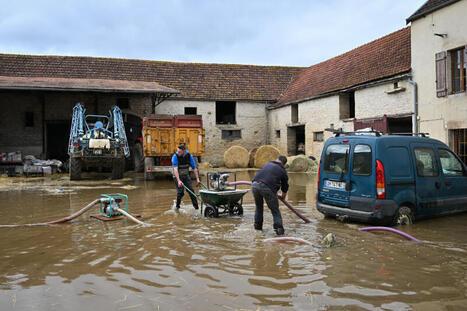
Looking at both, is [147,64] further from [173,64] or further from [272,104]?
[272,104]

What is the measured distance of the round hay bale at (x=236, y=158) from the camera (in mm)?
22391

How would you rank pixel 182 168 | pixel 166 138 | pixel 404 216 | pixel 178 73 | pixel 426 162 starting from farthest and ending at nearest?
pixel 178 73 → pixel 166 138 → pixel 182 168 → pixel 426 162 → pixel 404 216

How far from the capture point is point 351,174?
6.98 m

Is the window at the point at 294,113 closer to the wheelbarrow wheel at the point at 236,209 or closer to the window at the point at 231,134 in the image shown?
the window at the point at 231,134

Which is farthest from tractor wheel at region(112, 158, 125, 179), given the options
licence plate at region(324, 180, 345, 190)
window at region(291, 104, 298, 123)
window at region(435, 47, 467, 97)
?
window at region(435, 47, 467, 97)

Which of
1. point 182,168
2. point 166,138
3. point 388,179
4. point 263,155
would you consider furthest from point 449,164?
point 263,155

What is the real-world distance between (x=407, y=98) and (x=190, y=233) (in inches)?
459

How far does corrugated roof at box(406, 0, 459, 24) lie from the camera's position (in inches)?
505

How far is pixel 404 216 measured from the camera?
6.88m

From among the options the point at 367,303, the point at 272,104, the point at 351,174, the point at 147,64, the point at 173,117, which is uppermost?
the point at 147,64

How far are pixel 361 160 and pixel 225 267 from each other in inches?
136

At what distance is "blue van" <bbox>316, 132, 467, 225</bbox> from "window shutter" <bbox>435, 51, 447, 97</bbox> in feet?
20.1

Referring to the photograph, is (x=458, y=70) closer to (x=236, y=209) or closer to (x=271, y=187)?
(x=236, y=209)

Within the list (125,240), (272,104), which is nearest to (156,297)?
(125,240)
